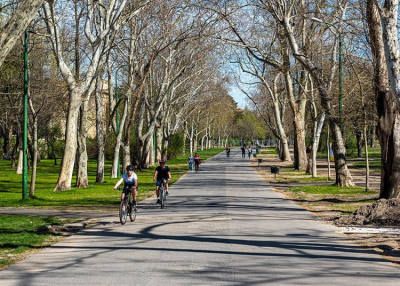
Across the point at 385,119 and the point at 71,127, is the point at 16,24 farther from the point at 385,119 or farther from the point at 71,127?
the point at 71,127

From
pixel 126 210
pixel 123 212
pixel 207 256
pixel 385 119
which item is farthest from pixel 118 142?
pixel 207 256

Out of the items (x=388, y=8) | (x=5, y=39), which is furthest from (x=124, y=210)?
(x=388, y=8)

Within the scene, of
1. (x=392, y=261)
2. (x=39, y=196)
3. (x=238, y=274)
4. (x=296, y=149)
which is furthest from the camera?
(x=296, y=149)

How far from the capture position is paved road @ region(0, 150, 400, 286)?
8312mm

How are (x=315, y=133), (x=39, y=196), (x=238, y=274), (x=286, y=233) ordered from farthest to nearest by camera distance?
(x=315, y=133), (x=39, y=196), (x=286, y=233), (x=238, y=274)

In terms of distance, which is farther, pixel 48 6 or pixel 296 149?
pixel 296 149

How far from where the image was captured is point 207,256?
10141mm

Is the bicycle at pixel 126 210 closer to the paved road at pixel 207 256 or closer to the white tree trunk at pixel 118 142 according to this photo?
the paved road at pixel 207 256

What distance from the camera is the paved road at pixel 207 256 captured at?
8312 millimetres

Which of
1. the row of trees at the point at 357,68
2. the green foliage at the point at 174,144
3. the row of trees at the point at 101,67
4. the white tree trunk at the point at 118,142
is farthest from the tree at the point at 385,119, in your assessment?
the green foliage at the point at 174,144

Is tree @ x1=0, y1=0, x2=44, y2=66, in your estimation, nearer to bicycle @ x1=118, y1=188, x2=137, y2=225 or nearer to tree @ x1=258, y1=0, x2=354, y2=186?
bicycle @ x1=118, y1=188, x2=137, y2=225

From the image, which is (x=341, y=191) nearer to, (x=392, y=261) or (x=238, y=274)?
(x=392, y=261)

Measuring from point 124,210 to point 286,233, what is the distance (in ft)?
13.8

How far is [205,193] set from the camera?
24.9 meters
